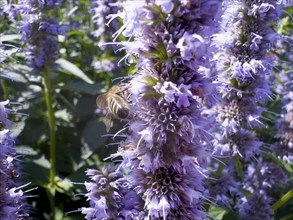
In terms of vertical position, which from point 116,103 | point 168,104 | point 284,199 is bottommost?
point 284,199

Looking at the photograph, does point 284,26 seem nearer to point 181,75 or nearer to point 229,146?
point 229,146

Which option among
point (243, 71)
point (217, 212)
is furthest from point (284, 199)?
point (243, 71)

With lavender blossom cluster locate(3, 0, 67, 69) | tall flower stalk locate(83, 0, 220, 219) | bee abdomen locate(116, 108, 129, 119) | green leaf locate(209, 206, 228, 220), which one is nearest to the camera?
tall flower stalk locate(83, 0, 220, 219)

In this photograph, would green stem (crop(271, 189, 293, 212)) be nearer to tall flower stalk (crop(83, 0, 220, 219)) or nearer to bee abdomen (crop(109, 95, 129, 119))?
tall flower stalk (crop(83, 0, 220, 219))

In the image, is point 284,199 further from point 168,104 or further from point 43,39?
point 43,39

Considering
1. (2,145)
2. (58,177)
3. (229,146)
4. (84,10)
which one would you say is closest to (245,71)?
(229,146)

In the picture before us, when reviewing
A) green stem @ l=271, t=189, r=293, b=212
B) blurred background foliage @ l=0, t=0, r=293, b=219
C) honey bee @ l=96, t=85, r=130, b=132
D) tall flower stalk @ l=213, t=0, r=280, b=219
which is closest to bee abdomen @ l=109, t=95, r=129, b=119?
honey bee @ l=96, t=85, r=130, b=132

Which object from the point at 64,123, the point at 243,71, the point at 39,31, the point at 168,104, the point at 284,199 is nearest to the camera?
the point at 168,104
